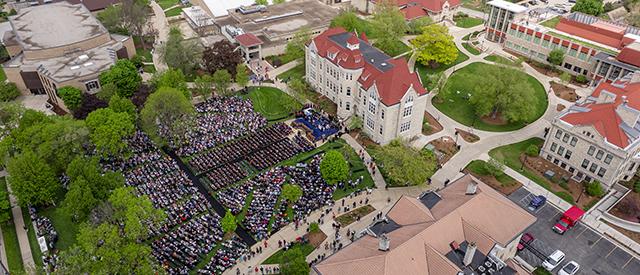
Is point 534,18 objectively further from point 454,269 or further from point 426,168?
point 454,269

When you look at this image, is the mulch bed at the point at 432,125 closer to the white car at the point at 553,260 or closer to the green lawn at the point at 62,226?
the white car at the point at 553,260

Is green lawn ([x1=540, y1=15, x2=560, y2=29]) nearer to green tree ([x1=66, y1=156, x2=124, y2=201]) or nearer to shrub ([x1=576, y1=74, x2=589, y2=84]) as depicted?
shrub ([x1=576, y1=74, x2=589, y2=84])

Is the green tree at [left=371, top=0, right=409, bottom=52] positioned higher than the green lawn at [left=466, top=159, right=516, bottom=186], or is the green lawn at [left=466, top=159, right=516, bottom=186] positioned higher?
the green tree at [left=371, top=0, right=409, bottom=52]

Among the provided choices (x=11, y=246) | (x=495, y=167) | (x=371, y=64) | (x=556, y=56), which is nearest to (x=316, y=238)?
(x=495, y=167)

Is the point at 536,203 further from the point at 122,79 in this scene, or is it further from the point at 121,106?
the point at 122,79

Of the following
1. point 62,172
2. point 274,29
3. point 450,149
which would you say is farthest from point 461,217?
point 274,29

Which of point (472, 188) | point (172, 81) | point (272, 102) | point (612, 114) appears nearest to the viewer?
point (472, 188)

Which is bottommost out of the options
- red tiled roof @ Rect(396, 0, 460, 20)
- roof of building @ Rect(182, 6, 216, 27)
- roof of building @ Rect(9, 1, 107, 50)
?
roof of building @ Rect(182, 6, 216, 27)

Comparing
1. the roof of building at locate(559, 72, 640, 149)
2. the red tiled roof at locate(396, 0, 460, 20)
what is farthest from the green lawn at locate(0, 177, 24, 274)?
the red tiled roof at locate(396, 0, 460, 20)
